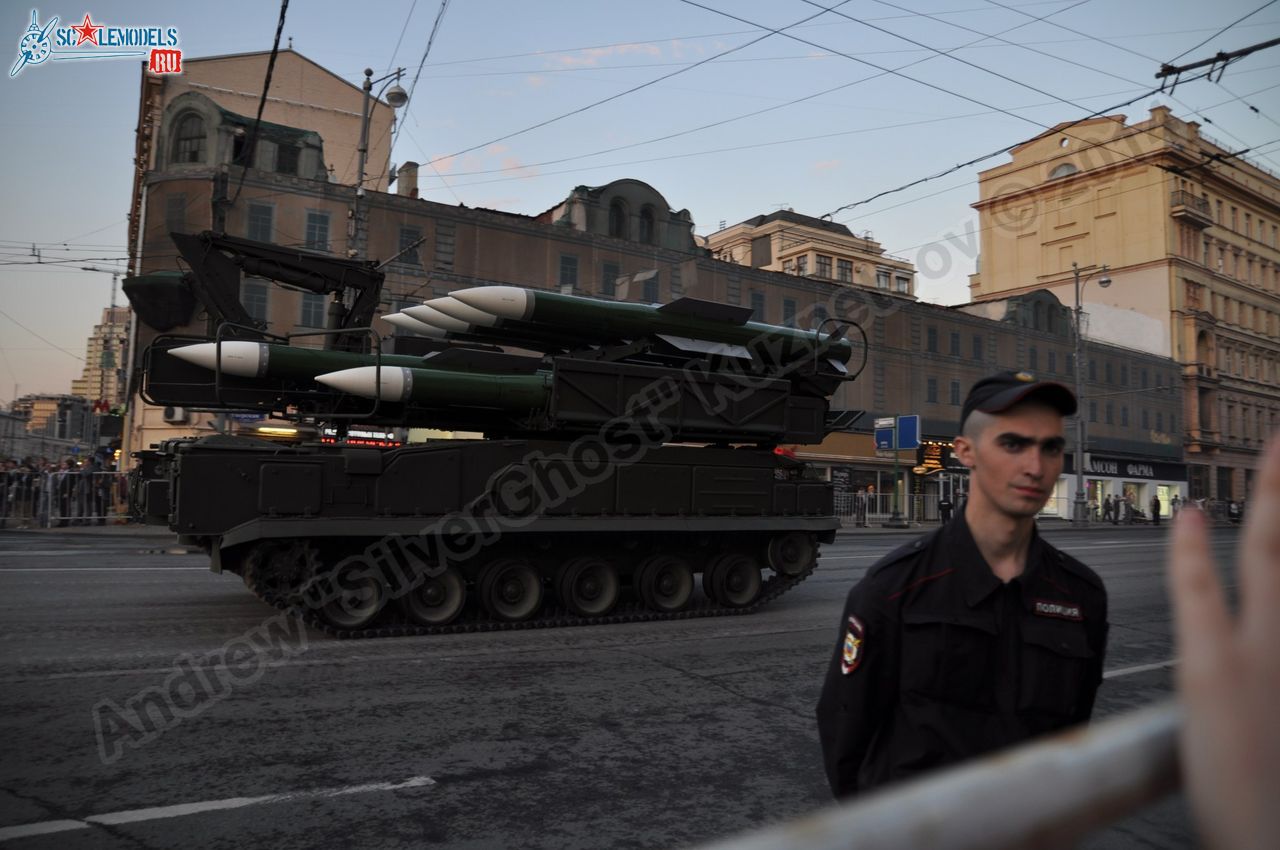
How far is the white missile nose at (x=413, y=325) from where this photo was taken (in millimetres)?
10867

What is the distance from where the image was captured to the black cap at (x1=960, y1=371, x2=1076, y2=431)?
6.81 ft

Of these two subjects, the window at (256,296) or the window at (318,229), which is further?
the window at (318,229)

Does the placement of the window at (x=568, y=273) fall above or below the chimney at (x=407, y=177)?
below

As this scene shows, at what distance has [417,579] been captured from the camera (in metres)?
8.64

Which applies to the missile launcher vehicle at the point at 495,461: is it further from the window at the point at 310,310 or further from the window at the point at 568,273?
the window at the point at 568,273

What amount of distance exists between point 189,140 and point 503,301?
85.6 feet

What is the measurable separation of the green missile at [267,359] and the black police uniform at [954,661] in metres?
7.43

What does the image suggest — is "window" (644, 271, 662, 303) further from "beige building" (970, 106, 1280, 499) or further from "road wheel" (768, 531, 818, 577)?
"road wheel" (768, 531, 818, 577)

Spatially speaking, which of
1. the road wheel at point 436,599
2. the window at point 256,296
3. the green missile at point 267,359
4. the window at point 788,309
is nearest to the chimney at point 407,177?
the window at point 256,296

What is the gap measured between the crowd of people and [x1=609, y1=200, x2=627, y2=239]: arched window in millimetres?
20024

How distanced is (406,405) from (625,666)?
3.80 m

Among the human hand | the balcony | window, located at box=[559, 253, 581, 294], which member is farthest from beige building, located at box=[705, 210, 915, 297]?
the human hand

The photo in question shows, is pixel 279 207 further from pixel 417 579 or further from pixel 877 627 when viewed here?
pixel 877 627

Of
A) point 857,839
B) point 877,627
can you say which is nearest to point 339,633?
point 877,627
